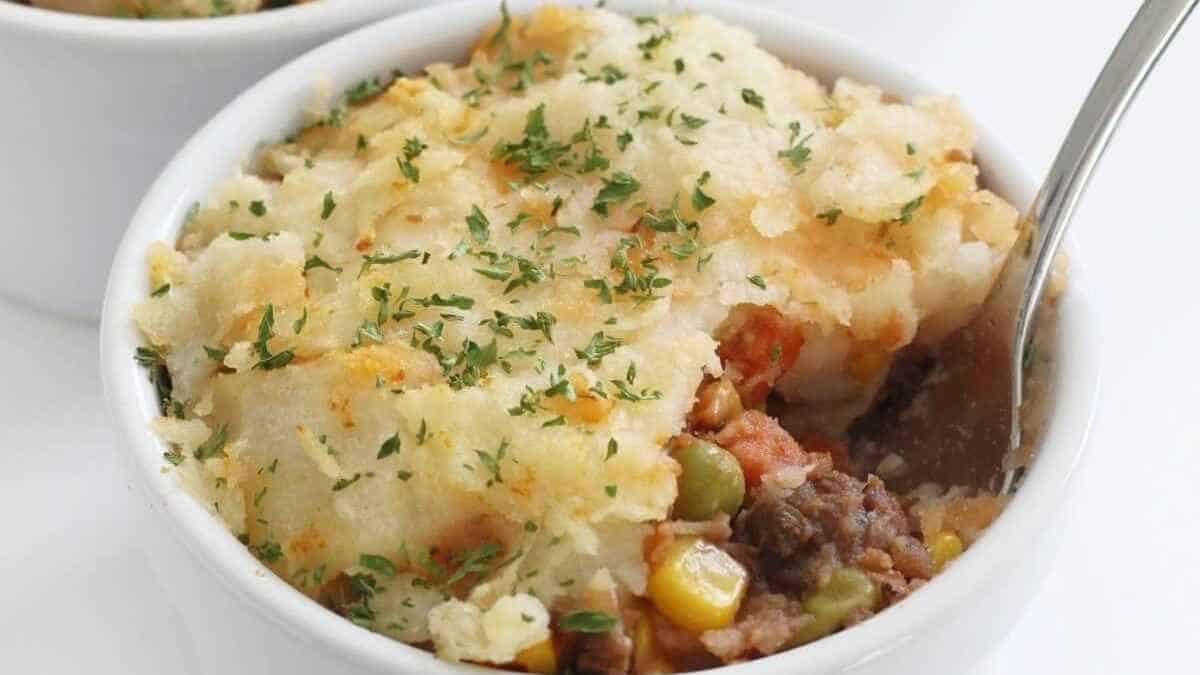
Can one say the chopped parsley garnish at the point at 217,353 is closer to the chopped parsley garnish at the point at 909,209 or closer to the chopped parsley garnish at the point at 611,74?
the chopped parsley garnish at the point at 611,74

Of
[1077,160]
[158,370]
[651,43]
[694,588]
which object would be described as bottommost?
[158,370]

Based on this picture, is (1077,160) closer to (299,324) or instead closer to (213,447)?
(299,324)

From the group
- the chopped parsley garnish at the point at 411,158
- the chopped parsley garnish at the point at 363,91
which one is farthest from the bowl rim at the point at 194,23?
the chopped parsley garnish at the point at 411,158

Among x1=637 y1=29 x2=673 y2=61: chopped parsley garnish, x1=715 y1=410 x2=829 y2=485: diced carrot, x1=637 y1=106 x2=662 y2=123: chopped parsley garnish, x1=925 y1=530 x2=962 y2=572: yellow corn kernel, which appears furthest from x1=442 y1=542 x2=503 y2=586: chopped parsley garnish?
x1=637 y1=29 x2=673 y2=61: chopped parsley garnish

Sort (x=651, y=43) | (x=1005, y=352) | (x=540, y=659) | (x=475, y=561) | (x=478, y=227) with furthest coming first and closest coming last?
(x=651, y=43), (x=1005, y=352), (x=478, y=227), (x=475, y=561), (x=540, y=659)

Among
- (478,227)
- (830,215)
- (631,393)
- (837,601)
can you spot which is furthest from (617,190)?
(837,601)

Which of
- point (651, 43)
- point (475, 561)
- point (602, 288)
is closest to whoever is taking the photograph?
point (475, 561)
